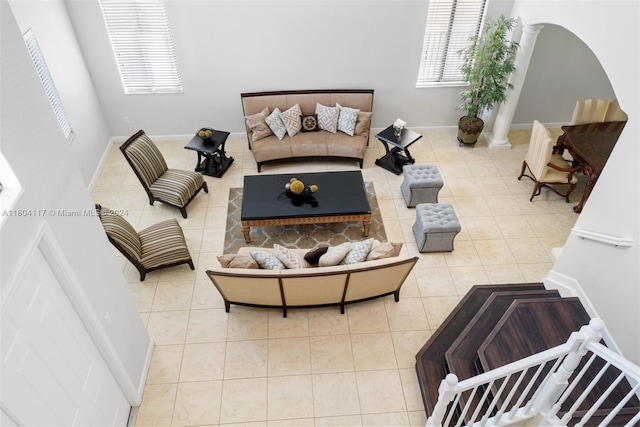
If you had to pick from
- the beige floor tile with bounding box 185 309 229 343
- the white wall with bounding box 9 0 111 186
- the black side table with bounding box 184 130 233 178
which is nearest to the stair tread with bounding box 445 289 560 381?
the beige floor tile with bounding box 185 309 229 343

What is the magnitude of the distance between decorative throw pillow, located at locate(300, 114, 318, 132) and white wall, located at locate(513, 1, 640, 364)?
3988 millimetres

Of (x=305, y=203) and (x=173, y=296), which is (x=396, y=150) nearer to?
(x=305, y=203)

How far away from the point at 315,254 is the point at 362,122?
3.23m

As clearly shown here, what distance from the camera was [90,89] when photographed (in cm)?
753

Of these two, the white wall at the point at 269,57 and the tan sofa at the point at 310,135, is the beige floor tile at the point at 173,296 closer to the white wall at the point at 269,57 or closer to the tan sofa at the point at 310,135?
the tan sofa at the point at 310,135

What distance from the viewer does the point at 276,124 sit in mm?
7504

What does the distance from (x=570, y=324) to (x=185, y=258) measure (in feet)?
14.5

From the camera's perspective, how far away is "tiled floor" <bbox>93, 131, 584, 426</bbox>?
459 cm

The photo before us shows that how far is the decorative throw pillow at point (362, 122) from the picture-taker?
7602mm

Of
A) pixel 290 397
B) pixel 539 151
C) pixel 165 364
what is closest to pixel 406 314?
pixel 290 397

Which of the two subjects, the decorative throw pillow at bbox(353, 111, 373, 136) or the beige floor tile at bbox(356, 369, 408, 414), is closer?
the beige floor tile at bbox(356, 369, 408, 414)

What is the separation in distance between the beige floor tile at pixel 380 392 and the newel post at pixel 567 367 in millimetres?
1573

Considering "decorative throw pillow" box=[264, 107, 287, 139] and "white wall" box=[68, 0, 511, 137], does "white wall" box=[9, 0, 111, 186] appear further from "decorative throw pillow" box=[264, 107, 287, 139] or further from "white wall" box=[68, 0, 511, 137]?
"decorative throw pillow" box=[264, 107, 287, 139]

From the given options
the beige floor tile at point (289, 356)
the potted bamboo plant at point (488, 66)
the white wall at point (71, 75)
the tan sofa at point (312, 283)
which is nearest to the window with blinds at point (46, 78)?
the white wall at point (71, 75)
